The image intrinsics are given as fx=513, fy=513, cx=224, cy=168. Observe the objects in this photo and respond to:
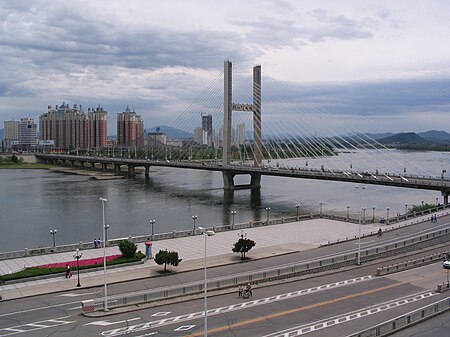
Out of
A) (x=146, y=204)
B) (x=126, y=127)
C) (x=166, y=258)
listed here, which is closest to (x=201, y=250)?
(x=166, y=258)

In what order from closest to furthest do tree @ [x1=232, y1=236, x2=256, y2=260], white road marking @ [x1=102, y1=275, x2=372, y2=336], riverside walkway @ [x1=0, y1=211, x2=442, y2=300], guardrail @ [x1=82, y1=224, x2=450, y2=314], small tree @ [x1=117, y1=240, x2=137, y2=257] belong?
white road marking @ [x1=102, y1=275, x2=372, y2=336] → guardrail @ [x1=82, y1=224, x2=450, y2=314] → riverside walkway @ [x1=0, y1=211, x2=442, y2=300] → small tree @ [x1=117, y1=240, x2=137, y2=257] → tree @ [x1=232, y1=236, x2=256, y2=260]

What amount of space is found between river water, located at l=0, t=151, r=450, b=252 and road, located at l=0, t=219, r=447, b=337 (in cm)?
1567

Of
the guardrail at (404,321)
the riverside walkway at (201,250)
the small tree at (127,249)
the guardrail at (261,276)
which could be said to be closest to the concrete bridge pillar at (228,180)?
the riverside walkway at (201,250)

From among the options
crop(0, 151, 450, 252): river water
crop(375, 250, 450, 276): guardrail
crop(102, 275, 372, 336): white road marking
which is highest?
crop(375, 250, 450, 276): guardrail

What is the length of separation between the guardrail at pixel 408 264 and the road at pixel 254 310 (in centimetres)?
42

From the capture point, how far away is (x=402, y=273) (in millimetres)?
20109

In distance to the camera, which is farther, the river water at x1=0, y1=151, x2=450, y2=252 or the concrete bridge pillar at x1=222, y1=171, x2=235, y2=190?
the concrete bridge pillar at x1=222, y1=171, x2=235, y2=190

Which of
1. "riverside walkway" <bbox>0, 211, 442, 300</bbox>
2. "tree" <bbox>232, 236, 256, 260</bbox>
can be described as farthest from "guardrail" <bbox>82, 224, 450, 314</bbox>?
"riverside walkway" <bbox>0, 211, 442, 300</bbox>

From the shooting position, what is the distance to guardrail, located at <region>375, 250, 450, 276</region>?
65.8 ft

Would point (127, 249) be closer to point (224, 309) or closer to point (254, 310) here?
point (224, 309)

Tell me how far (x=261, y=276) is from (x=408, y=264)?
6.46 meters

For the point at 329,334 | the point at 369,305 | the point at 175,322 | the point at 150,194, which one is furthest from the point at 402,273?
the point at 150,194

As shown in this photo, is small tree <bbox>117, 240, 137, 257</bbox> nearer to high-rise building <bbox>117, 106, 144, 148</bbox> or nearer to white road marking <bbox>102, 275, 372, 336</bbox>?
white road marking <bbox>102, 275, 372, 336</bbox>

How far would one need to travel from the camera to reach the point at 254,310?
51.3 ft
